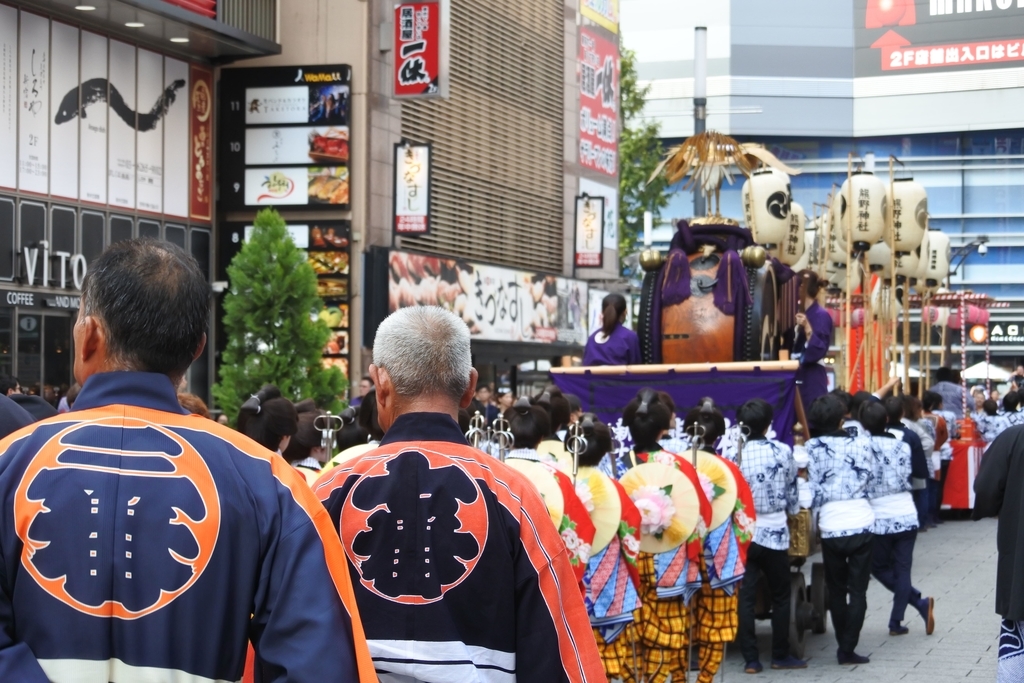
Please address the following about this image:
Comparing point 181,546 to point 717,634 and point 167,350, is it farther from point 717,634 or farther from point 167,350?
point 717,634

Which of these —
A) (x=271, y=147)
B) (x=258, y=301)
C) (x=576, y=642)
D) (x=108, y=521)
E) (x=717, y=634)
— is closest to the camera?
(x=108, y=521)

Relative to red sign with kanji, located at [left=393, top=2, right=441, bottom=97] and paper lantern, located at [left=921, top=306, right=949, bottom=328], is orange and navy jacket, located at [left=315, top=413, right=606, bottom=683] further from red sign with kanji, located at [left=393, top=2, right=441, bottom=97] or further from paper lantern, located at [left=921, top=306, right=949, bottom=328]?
paper lantern, located at [left=921, top=306, right=949, bottom=328]

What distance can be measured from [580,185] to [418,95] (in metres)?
10.5

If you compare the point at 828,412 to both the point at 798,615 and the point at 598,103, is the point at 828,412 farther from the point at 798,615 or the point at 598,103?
the point at 598,103

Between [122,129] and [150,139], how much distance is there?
0.70 meters

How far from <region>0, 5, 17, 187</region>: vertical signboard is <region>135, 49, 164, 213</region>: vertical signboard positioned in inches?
105

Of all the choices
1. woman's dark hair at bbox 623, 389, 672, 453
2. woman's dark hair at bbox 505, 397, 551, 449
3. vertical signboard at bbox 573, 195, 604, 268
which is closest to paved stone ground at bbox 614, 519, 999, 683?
woman's dark hair at bbox 623, 389, 672, 453

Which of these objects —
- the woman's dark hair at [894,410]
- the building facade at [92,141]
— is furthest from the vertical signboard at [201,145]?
the woman's dark hair at [894,410]

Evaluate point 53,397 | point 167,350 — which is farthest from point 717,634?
point 53,397

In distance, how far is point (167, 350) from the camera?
273 centimetres

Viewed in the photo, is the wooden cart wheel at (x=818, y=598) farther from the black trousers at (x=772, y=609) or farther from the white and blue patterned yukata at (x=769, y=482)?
the white and blue patterned yukata at (x=769, y=482)

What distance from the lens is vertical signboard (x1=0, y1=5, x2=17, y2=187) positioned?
1836cm

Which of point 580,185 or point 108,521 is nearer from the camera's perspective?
point 108,521

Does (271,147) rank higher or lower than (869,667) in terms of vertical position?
higher
